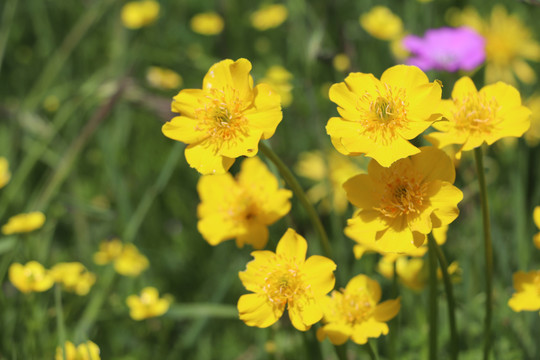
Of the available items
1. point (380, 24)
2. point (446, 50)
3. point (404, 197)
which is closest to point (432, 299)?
point (404, 197)

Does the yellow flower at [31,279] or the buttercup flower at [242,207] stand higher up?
the buttercup flower at [242,207]

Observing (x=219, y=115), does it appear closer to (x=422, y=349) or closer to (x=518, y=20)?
(x=422, y=349)

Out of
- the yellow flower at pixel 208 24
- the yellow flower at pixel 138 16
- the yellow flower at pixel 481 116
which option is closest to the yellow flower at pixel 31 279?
the yellow flower at pixel 481 116

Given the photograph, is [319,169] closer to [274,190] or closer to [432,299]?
[274,190]

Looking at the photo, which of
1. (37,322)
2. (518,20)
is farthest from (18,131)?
(518,20)

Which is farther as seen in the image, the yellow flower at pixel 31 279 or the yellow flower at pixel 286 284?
the yellow flower at pixel 31 279

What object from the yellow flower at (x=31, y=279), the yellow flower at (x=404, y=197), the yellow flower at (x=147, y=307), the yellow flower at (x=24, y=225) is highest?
the yellow flower at (x=404, y=197)

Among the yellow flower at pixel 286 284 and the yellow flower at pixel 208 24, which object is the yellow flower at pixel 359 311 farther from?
the yellow flower at pixel 208 24
